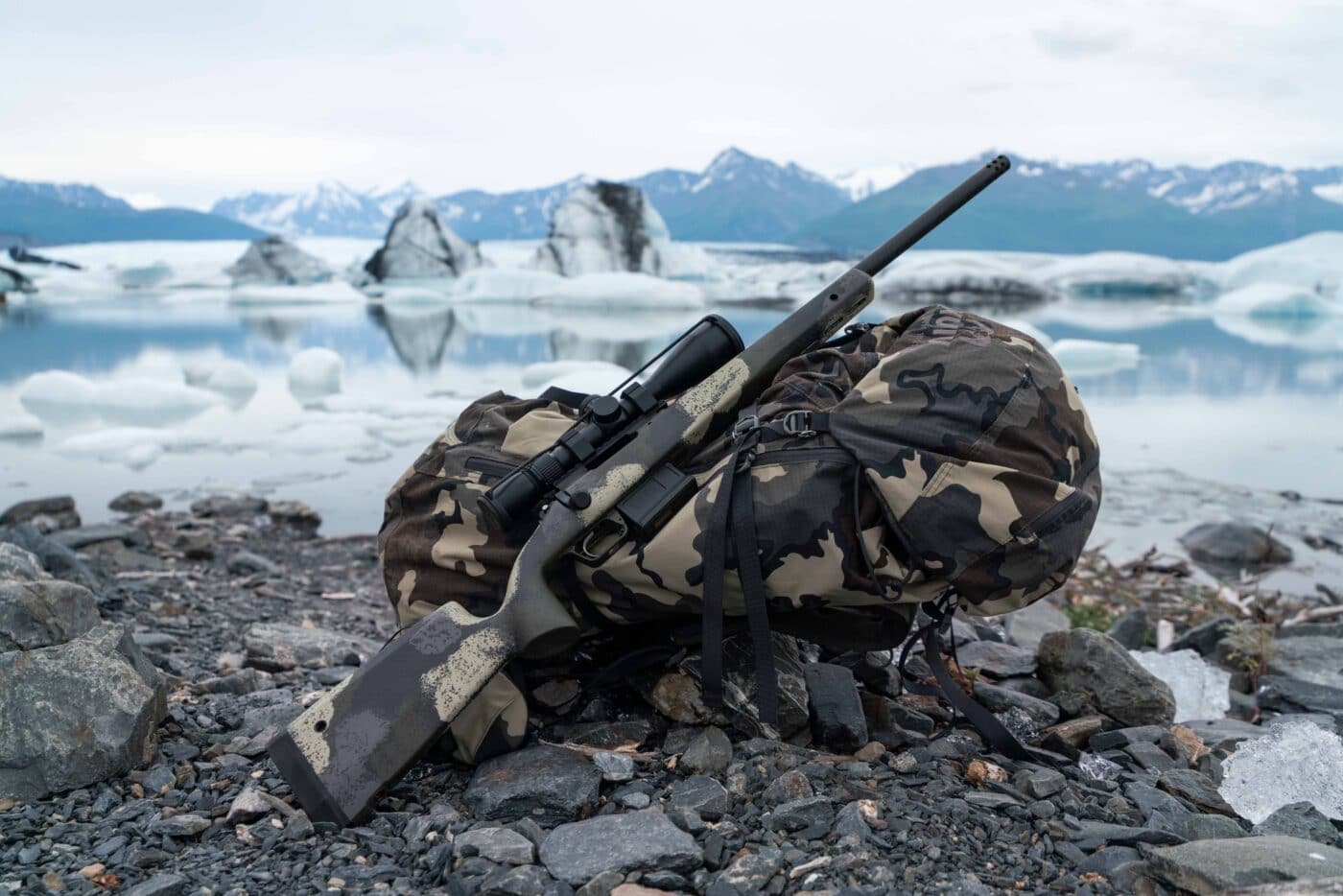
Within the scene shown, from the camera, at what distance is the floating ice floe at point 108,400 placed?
15664 mm

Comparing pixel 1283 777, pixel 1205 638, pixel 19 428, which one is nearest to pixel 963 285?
pixel 19 428

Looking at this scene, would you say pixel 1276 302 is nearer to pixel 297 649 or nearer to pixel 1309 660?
pixel 1309 660

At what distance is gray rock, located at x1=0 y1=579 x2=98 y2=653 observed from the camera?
3132mm

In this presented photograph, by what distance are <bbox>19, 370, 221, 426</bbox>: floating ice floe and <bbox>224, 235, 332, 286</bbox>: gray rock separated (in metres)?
20.6

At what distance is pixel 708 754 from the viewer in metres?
2.61

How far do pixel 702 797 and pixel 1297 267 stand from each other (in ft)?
115

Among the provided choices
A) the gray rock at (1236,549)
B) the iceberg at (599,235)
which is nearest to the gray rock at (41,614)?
the gray rock at (1236,549)

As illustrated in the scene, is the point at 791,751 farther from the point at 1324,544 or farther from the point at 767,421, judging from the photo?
the point at 1324,544

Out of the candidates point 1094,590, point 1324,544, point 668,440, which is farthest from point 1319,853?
point 1324,544

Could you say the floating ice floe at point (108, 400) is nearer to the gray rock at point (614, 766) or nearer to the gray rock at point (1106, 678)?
the gray rock at point (614, 766)

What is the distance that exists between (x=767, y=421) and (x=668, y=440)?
28 cm

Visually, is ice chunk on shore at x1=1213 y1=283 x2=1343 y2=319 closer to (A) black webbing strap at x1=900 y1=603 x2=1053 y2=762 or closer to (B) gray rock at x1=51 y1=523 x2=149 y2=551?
(B) gray rock at x1=51 y1=523 x2=149 y2=551

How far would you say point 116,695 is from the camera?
8.79 ft

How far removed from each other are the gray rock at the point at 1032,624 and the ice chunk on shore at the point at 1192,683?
49 cm
